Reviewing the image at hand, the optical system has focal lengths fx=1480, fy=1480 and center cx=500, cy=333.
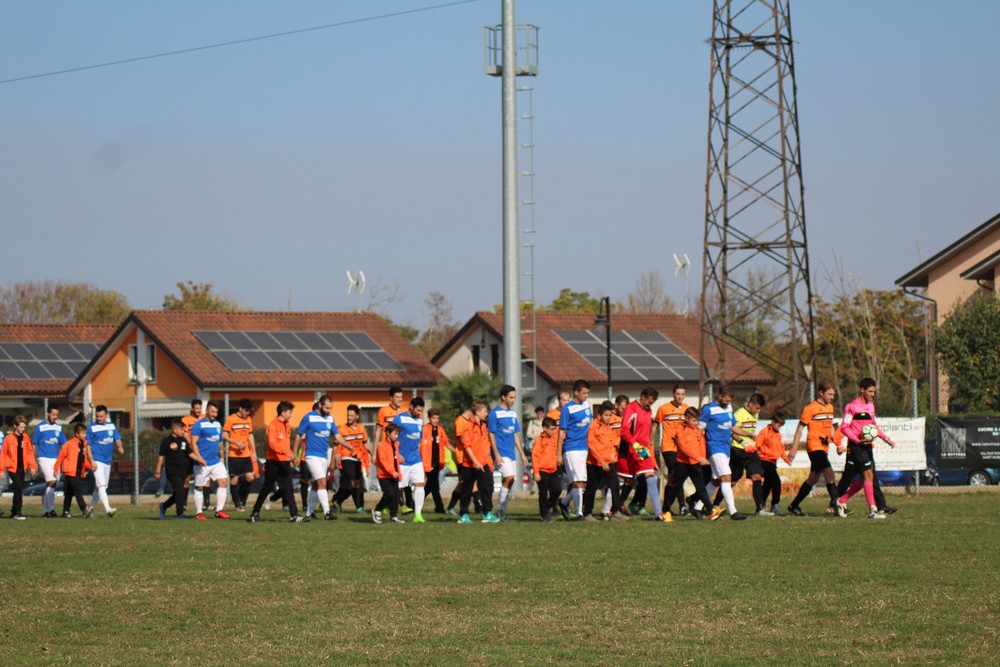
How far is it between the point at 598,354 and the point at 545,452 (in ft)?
126

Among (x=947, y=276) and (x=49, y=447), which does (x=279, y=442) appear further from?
(x=947, y=276)

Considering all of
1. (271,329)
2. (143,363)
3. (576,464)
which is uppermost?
(271,329)

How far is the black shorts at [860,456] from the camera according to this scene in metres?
20.2

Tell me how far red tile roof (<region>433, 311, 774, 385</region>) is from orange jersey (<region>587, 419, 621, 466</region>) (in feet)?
113

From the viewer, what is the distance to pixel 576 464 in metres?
21.1

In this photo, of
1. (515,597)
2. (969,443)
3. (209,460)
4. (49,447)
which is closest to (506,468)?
(209,460)

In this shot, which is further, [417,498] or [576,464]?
[417,498]

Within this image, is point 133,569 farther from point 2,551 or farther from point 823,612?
point 823,612

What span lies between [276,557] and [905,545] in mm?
6555

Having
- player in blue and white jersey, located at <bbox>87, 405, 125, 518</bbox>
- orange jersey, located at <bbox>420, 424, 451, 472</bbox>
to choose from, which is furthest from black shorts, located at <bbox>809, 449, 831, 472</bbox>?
player in blue and white jersey, located at <bbox>87, 405, 125, 518</bbox>

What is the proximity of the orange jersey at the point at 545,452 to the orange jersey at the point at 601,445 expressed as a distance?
508mm

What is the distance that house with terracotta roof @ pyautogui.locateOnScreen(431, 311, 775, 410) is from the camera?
57.0 meters

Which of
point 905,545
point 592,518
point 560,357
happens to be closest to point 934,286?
point 560,357

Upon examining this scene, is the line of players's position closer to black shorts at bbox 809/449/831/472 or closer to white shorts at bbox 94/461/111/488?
black shorts at bbox 809/449/831/472
